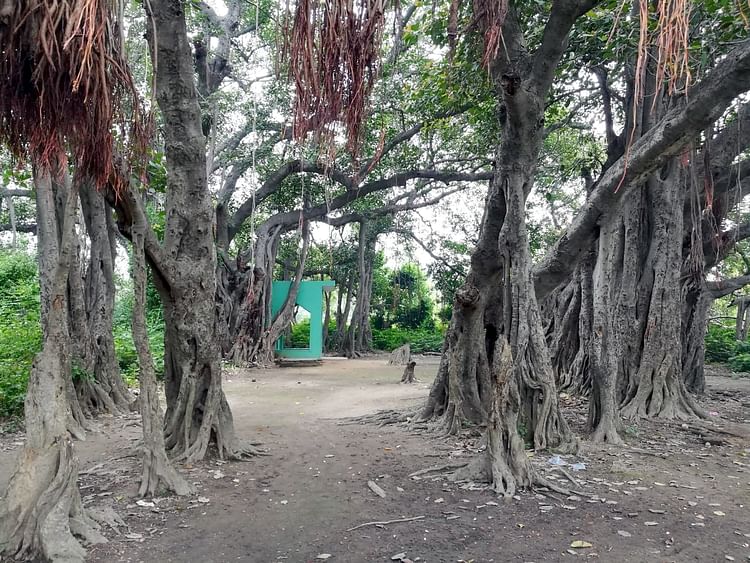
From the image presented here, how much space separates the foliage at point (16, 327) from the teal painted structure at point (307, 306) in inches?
236

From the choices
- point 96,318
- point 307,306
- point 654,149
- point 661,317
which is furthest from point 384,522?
point 307,306

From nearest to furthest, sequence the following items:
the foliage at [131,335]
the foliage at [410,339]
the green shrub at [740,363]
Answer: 1. the foliage at [131,335]
2. the green shrub at [740,363]
3. the foliage at [410,339]

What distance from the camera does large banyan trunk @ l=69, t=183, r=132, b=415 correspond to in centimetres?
678

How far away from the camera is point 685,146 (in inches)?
188

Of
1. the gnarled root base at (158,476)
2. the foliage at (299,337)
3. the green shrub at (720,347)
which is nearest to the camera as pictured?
the gnarled root base at (158,476)

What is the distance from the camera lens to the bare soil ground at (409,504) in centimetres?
314

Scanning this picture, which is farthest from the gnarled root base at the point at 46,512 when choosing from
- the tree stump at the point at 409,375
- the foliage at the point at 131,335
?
the tree stump at the point at 409,375

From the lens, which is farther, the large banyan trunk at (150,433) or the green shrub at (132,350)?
the green shrub at (132,350)

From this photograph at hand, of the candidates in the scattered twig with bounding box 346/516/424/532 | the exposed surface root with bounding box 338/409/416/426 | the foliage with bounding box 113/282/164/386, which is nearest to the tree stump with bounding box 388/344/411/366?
the foliage with bounding box 113/282/164/386

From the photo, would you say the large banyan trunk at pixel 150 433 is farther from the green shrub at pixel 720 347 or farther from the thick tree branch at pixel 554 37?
the green shrub at pixel 720 347

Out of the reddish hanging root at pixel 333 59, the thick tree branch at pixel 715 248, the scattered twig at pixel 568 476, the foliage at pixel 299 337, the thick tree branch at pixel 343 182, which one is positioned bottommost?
the scattered twig at pixel 568 476

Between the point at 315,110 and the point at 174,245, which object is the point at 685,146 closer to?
the point at 315,110

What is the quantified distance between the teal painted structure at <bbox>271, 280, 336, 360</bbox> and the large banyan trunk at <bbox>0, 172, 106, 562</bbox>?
12.4 m

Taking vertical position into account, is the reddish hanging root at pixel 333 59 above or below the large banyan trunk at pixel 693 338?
above
